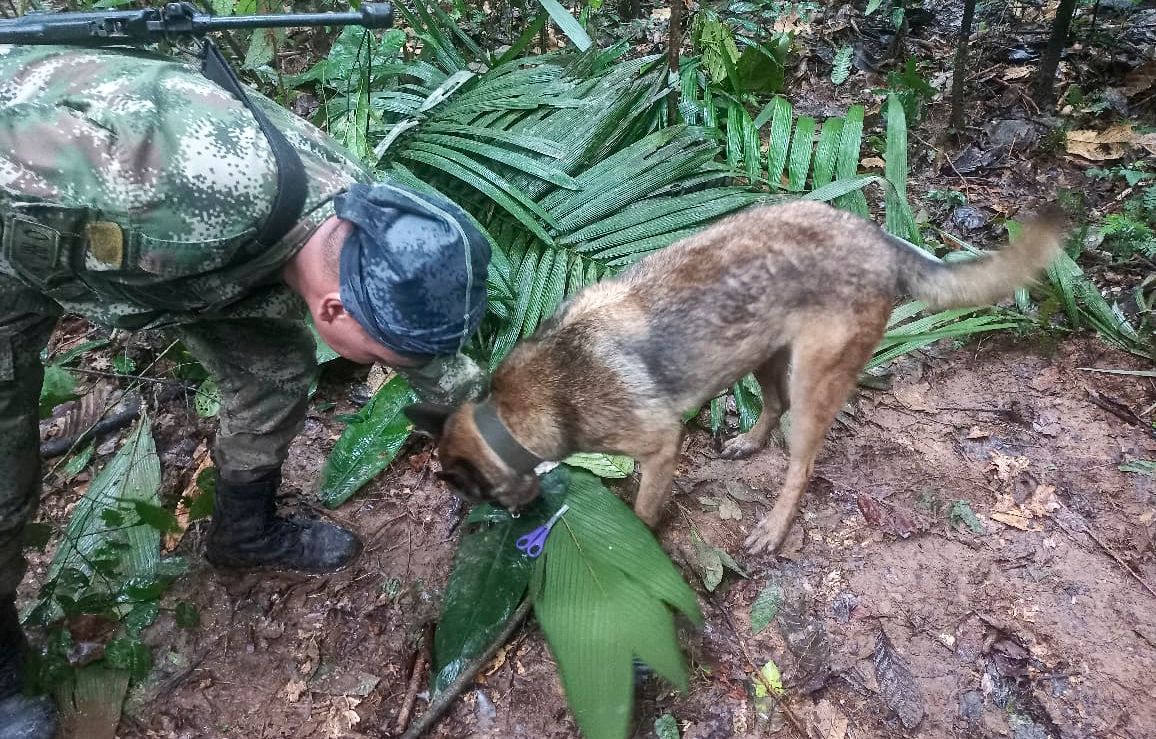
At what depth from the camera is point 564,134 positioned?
4.33m

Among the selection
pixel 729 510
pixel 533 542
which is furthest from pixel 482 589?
pixel 729 510

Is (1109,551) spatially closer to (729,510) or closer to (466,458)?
(729,510)

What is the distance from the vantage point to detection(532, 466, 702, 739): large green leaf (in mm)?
2453

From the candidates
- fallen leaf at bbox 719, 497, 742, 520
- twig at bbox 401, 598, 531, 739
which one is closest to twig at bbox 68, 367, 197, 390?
twig at bbox 401, 598, 531, 739

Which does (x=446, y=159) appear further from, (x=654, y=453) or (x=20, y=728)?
(x=20, y=728)

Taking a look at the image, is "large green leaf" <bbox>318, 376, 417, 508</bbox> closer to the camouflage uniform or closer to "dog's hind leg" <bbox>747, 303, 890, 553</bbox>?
the camouflage uniform

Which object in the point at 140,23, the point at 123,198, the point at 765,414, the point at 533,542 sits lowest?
the point at 765,414

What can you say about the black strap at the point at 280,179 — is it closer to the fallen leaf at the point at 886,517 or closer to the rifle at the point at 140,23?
the rifle at the point at 140,23

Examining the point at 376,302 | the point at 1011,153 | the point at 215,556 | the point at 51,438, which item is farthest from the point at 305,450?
the point at 1011,153

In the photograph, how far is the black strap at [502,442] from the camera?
2.72 m

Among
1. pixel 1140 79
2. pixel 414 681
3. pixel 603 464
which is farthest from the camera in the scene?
pixel 1140 79

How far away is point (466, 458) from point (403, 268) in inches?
38.7

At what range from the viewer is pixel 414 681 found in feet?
9.37

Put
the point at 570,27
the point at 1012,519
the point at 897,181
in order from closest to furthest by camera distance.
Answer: the point at 1012,519 < the point at 897,181 < the point at 570,27
